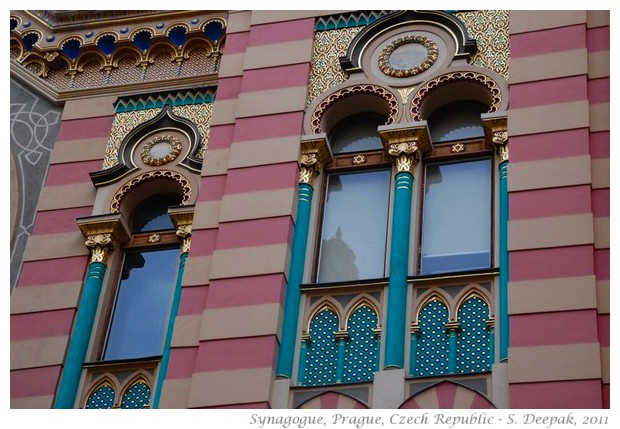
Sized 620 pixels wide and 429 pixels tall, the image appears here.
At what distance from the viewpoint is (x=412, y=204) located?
14.3 metres

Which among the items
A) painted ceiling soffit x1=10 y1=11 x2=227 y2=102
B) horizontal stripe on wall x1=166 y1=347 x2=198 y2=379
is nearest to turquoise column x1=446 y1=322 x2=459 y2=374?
horizontal stripe on wall x1=166 y1=347 x2=198 y2=379

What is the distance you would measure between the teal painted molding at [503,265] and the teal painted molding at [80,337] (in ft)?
14.7

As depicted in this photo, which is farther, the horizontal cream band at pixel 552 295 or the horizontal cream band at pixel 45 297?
the horizontal cream band at pixel 45 297

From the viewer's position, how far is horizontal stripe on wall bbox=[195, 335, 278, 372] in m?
13.0

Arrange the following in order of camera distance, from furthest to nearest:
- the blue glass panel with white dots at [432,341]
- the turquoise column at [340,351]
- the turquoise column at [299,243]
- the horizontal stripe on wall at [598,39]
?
the horizontal stripe on wall at [598,39], the turquoise column at [299,243], the turquoise column at [340,351], the blue glass panel with white dots at [432,341]

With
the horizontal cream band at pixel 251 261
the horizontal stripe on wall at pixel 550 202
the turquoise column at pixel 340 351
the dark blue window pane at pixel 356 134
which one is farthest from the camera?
the dark blue window pane at pixel 356 134

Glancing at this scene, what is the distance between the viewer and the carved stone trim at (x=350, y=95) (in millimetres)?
14930

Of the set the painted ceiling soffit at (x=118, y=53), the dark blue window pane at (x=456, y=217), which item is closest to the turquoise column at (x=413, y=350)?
the dark blue window pane at (x=456, y=217)

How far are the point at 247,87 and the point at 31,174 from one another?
3013mm

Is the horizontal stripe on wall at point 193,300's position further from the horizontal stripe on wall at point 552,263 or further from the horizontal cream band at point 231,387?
the horizontal stripe on wall at point 552,263

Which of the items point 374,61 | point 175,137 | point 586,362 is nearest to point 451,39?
point 374,61

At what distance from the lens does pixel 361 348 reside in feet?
43.7

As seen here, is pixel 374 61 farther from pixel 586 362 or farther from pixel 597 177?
pixel 586 362

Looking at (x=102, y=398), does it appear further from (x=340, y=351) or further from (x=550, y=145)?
(x=550, y=145)
